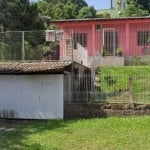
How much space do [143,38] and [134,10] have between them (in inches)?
577

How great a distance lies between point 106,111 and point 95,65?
6.86 m

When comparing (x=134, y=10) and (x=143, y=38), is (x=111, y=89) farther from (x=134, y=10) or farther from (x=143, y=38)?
(x=134, y=10)

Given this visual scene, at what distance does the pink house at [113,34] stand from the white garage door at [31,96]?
9.32 m

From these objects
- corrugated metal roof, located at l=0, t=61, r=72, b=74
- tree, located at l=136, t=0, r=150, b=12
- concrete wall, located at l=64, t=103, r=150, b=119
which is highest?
tree, located at l=136, t=0, r=150, b=12

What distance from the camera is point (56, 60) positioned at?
1992 cm

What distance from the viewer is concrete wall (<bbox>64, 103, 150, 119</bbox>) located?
1820cm

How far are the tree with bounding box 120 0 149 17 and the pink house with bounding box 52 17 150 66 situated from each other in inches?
485

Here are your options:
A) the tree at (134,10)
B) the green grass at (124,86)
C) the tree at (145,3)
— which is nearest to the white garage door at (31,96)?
the green grass at (124,86)

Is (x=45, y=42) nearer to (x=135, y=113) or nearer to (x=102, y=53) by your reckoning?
(x=135, y=113)

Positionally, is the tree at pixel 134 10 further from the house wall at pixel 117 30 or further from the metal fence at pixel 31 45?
the metal fence at pixel 31 45

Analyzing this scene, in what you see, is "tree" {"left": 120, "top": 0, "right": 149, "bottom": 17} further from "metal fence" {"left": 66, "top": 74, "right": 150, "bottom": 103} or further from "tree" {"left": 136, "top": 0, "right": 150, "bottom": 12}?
"metal fence" {"left": 66, "top": 74, "right": 150, "bottom": 103}

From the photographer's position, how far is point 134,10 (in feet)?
141

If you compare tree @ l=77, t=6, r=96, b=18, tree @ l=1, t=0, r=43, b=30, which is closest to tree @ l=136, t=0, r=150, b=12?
tree @ l=77, t=6, r=96, b=18

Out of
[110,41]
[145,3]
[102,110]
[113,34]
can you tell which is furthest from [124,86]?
[145,3]
